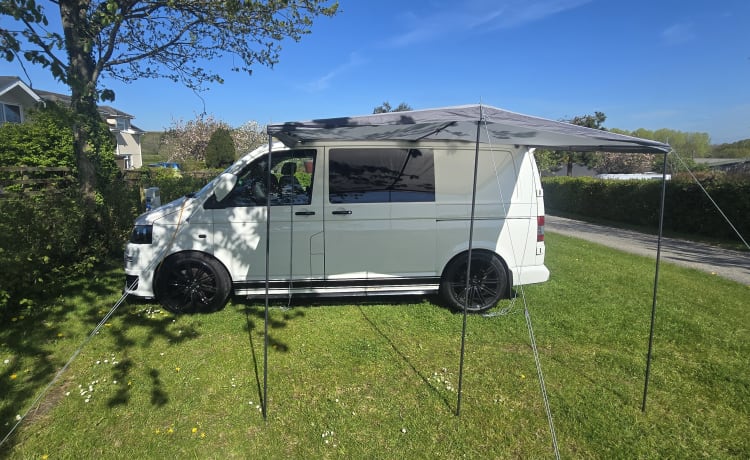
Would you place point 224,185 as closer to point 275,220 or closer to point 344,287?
point 275,220

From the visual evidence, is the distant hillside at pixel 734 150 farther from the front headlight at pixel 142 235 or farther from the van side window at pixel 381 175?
the front headlight at pixel 142 235

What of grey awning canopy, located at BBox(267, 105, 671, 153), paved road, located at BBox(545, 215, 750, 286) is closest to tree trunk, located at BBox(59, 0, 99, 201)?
grey awning canopy, located at BBox(267, 105, 671, 153)

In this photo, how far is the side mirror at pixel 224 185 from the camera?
4668 mm

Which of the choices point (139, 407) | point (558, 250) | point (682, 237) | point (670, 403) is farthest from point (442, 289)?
point (682, 237)

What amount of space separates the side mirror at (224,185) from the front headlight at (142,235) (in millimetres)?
872

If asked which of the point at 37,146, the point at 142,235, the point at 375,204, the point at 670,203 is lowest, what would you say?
the point at 142,235

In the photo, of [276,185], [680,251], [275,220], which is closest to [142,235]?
[275,220]

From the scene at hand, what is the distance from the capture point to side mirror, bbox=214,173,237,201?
4.67 m

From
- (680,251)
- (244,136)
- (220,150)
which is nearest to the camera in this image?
(680,251)

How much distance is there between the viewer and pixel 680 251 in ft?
32.6

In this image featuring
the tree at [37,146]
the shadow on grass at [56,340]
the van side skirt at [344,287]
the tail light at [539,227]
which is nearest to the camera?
the shadow on grass at [56,340]

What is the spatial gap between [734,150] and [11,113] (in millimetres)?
73718

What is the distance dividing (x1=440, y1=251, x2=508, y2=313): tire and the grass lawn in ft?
0.76

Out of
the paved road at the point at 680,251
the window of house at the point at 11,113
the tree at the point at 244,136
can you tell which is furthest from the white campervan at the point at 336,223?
the tree at the point at 244,136
